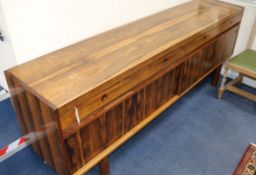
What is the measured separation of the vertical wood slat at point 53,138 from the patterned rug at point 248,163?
3.66ft

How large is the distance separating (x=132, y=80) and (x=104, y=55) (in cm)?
22

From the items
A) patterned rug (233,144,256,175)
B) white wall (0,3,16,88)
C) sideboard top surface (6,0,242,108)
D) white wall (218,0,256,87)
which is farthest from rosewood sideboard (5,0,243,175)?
patterned rug (233,144,256,175)

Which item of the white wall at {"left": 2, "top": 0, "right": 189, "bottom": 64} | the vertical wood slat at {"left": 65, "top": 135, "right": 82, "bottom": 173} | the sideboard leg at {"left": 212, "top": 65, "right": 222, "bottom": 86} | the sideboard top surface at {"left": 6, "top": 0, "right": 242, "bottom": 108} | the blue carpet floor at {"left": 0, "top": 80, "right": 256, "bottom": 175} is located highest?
the white wall at {"left": 2, "top": 0, "right": 189, "bottom": 64}

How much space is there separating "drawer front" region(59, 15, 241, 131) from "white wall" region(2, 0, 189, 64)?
475mm

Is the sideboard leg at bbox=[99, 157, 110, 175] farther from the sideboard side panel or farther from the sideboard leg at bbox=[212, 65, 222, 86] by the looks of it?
the sideboard leg at bbox=[212, 65, 222, 86]

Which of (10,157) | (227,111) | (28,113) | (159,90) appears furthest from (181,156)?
(10,157)

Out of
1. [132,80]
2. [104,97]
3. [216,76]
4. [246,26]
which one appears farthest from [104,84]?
[246,26]

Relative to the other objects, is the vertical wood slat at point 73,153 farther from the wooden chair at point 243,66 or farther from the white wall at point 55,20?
the wooden chair at point 243,66

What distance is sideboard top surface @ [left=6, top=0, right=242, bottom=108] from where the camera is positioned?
4.04 ft

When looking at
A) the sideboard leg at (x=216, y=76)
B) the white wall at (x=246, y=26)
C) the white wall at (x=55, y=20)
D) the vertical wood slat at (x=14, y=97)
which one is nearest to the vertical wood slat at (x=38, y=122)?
the vertical wood slat at (x=14, y=97)

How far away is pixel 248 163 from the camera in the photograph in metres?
1.76

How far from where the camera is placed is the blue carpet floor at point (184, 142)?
5.71ft

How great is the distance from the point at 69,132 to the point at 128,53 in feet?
1.89

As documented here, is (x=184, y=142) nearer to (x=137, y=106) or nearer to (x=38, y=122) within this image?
(x=137, y=106)
